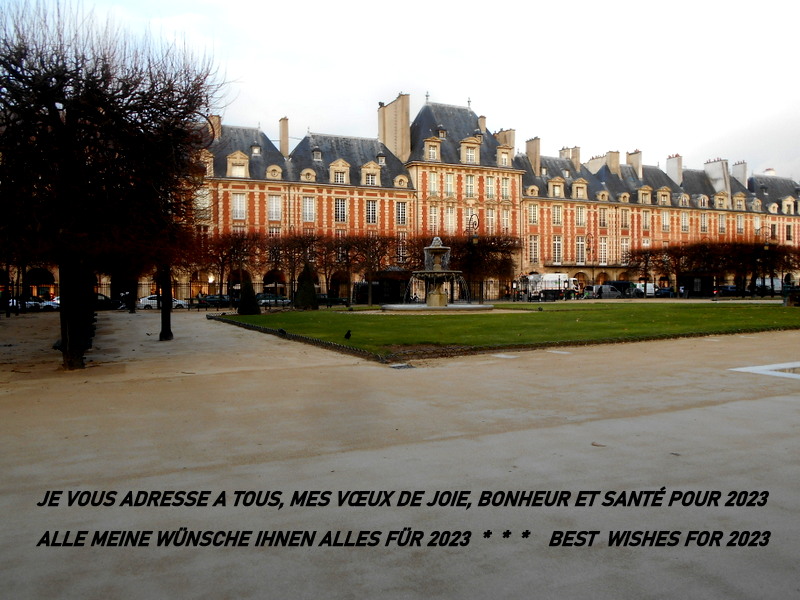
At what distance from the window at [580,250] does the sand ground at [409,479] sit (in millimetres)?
52052

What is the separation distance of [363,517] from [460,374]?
5.47m

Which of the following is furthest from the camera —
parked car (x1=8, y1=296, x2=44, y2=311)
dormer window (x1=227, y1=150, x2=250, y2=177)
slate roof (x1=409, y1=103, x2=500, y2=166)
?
slate roof (x1=409, y1=103, x2=500, y2=166)

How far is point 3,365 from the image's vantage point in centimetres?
1101

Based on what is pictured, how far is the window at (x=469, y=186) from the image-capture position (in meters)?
53.7

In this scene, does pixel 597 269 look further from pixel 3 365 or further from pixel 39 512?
pixel 39 512

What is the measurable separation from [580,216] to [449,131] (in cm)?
1420

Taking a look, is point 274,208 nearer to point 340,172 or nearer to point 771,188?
point 340,172

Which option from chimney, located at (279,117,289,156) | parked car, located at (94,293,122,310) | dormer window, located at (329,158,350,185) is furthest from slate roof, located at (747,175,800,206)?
parked car, located at (94,293,122,310)

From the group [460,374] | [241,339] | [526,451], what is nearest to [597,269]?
[241,339]

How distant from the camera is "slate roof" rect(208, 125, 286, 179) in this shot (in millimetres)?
46875

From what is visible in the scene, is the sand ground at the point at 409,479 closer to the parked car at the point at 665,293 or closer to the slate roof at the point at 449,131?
the parked car at the point at 665,293

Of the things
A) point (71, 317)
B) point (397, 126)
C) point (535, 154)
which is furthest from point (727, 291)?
point (71, 317)

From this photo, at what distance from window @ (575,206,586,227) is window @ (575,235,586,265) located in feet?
3.65

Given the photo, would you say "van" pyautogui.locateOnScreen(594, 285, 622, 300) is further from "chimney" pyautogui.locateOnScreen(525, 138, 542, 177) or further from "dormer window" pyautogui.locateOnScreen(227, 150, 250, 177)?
"dormer window" pyautogui.locateOnScreen(227, 150, 250, 177)
